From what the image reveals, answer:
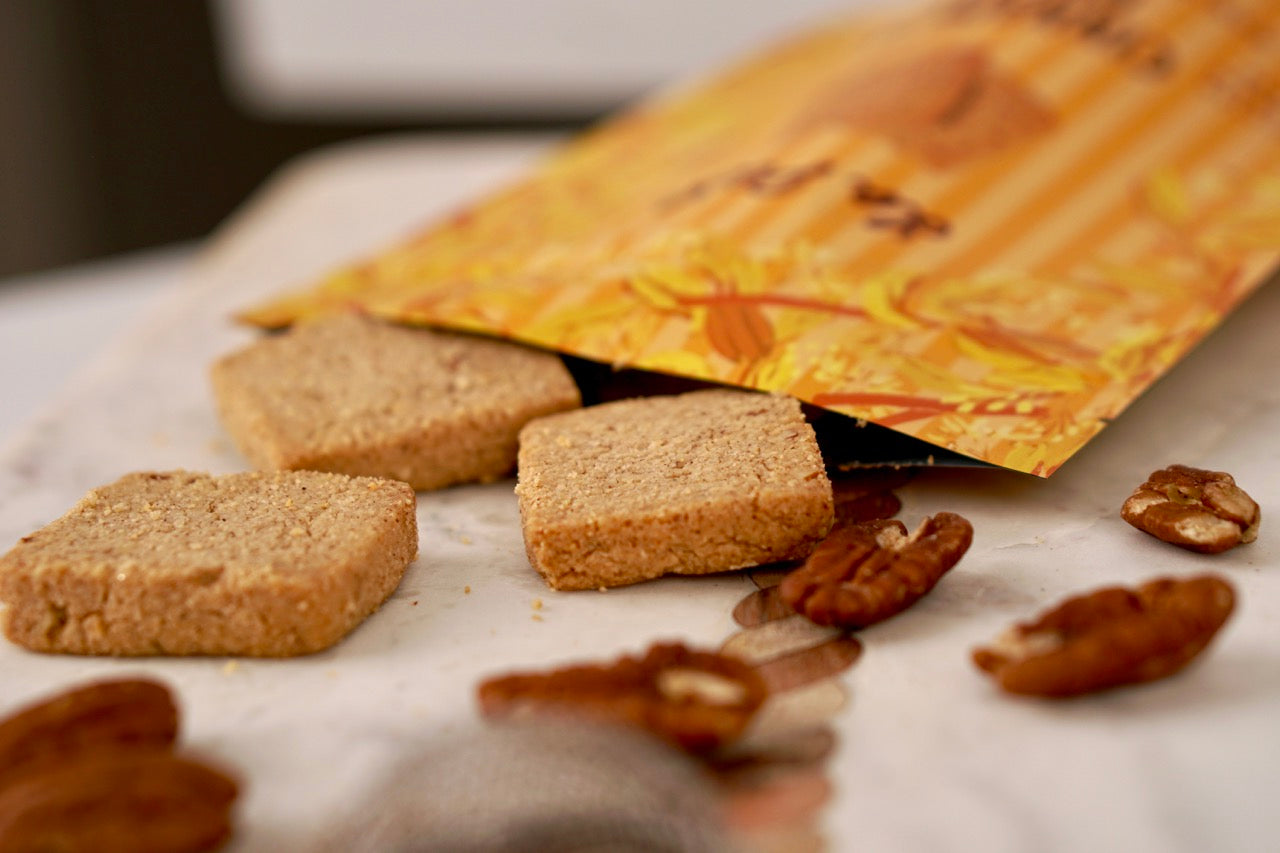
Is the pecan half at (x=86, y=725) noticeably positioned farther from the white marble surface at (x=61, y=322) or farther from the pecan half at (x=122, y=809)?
the white marble surface at (x=61, y=322)

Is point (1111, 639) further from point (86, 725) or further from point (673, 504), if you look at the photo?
point (86, 725)

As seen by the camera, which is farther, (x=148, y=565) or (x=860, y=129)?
(x=860, y=129)

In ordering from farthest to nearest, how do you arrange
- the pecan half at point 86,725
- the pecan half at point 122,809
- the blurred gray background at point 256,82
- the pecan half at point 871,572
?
the blurred gray background at point 256,82 < the pecan half at point 871,572 < the pecan half at point 86,725 < the pecan half at point 122,809

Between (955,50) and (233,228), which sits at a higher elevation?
(955,50)

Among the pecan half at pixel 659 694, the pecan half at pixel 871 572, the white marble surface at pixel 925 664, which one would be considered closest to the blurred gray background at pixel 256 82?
the white marble surface at pixel 925 664

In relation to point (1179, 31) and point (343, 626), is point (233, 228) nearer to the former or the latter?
point (343, 626)

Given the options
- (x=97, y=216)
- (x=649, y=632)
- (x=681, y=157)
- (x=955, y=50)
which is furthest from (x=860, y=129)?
(x=97, y=216)

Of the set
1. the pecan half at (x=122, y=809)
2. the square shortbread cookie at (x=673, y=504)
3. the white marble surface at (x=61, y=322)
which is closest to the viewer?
the pecan half at (x=122, y=809)
